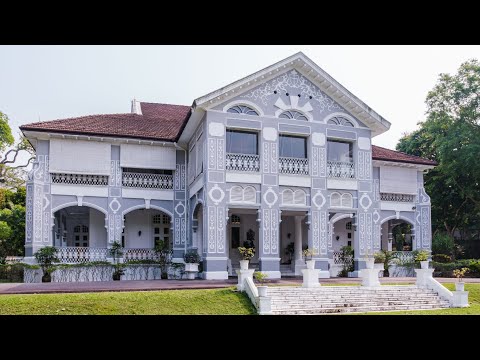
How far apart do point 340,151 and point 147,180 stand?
27.2 feet

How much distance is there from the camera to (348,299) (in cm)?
1466

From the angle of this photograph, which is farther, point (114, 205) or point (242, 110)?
point (114, 205)

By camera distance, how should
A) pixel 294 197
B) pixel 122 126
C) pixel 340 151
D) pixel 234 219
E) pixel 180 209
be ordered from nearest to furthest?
pixel 294 197 → pixel 340 151 → pixel 180 209 → pixel 122 126 → pixel 234 219

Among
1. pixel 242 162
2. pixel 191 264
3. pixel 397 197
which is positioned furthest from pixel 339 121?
pixel 191 264

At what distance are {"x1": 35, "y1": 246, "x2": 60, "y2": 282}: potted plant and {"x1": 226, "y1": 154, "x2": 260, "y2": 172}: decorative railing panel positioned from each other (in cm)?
746

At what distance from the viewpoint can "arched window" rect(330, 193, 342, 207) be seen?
66.3 feet

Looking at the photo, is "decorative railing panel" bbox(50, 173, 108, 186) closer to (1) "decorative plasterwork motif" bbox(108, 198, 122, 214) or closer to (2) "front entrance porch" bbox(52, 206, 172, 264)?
(1) "decorative plasterwork motif" bbox(108, 198, 122, 214)

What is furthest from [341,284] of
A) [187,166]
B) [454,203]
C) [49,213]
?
[454,203]

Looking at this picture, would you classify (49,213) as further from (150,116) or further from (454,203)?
(454,203)

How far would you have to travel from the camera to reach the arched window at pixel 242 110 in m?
19.1

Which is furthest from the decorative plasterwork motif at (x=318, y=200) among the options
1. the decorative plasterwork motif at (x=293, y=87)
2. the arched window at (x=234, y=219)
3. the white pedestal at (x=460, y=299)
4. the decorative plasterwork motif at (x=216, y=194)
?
the white pedestal at (x=460, y=299)

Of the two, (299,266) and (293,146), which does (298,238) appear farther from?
(293,146)

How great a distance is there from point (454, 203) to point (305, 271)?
64.7ft
